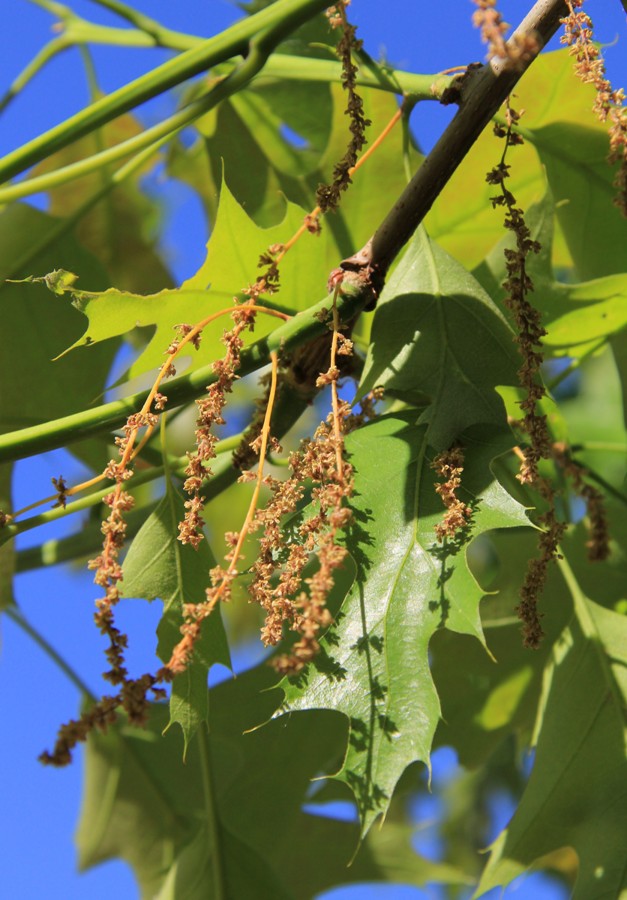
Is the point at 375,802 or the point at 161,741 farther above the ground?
the point at 161,741

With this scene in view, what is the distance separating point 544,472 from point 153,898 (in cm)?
81

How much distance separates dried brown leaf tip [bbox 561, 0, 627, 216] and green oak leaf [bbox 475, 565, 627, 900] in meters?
0.55

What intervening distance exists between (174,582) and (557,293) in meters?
0.49

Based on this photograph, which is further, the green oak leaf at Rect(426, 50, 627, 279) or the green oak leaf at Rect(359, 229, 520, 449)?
the green oak leaf at Rect(426, 50, 627, 279)

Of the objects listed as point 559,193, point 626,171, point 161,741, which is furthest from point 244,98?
point 161,741

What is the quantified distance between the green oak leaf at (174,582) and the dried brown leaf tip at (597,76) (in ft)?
1.42

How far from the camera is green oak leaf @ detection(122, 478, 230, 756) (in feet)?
2.68

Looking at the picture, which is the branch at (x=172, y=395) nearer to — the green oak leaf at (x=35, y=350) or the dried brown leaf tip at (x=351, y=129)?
the dried brown leaf tip at (x=351, y=129)

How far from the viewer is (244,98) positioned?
133cm

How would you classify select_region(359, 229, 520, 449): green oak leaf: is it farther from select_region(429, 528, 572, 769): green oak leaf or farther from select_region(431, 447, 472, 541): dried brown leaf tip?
select_region(429, 528, 572, 769): green oak leaf

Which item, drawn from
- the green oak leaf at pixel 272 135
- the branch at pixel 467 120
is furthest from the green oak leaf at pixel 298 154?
the branch at pixel 467 120

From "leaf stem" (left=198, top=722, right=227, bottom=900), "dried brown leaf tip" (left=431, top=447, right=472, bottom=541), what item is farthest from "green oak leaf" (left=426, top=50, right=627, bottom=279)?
"leaf stem" (left=198, top=722, right=227, bottom=900)

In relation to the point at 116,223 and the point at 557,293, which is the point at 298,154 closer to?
the point at 116,223

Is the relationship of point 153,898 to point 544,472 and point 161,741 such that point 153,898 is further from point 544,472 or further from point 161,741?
point 544,472
